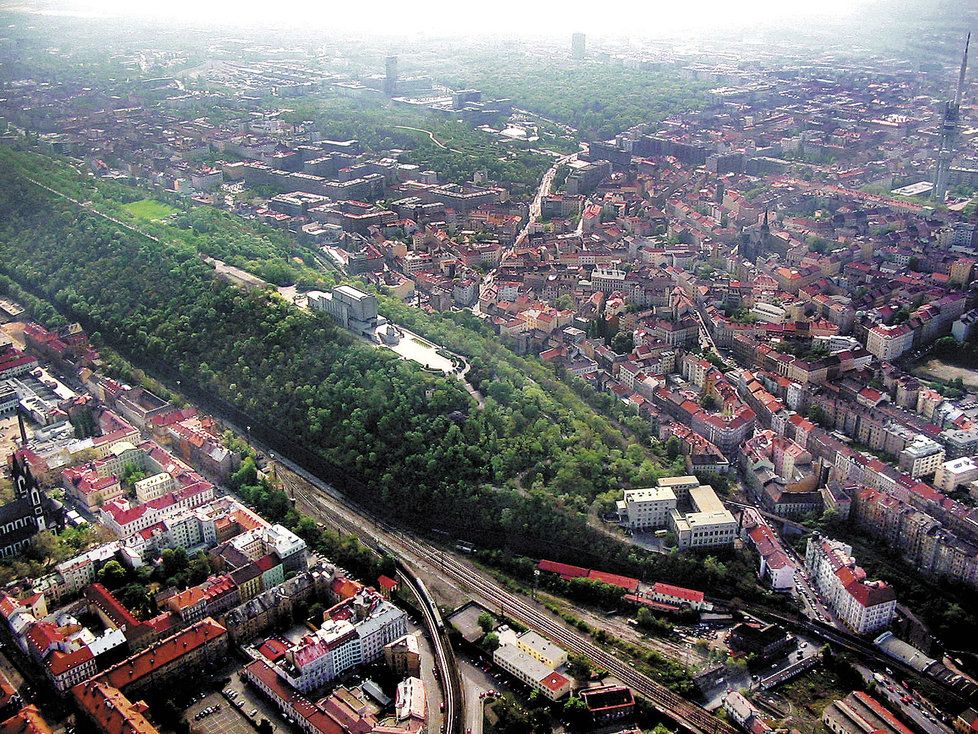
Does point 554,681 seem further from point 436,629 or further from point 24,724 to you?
point 24,724

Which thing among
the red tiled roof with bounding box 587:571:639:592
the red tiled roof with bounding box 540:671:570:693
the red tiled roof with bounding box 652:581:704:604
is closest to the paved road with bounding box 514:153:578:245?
the red tiled roof with bounding box 587:571:639:592

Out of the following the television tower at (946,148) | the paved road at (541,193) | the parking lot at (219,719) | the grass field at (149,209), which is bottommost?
the parking lot at (219,719)

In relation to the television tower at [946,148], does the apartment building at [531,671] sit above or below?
below

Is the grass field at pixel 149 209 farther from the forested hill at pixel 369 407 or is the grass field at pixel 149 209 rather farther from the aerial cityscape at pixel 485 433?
the forested hill at pixel 369 407

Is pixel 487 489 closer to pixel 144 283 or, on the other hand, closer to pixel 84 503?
pixel 84 503

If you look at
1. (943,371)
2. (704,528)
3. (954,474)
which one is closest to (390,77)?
(943,371)

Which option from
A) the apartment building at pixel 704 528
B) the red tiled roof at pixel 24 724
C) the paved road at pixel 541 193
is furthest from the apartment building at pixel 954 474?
the paved road at pixel 541 193

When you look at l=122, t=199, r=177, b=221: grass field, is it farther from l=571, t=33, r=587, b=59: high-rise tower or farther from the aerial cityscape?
l=571, t=33, r=587, b=59: high-rise tower
